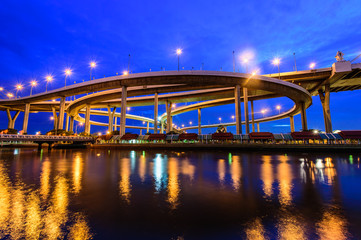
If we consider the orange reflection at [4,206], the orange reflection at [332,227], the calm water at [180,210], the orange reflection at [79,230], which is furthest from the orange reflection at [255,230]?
the orange reflection at [4,206]

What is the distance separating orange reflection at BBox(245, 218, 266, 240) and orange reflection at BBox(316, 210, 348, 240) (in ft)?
2.48

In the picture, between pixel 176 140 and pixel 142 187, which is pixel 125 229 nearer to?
pixel 142 187

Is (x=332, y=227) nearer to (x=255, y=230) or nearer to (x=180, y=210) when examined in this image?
(x=255, y=230)

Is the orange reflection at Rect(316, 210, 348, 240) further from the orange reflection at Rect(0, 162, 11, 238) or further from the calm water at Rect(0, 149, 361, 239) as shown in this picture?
the orange reflection at Rect(0, 162, 11, 238)

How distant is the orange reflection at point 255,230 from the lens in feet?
7.65

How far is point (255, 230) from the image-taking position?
2527 millimetres

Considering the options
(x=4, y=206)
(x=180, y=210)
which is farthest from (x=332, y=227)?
(x=4, y=206)

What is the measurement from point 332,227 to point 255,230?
125 cm

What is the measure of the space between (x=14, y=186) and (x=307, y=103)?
5828 centimetres

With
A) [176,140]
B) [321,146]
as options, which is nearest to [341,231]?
[321,146]

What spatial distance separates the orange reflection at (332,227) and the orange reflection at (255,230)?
756 millimetres

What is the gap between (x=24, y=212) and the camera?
3271 millimetres

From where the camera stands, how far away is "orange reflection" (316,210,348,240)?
7.77 feet

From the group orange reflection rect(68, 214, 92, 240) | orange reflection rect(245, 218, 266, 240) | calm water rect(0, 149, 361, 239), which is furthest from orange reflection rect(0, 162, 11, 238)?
orange reflection rect(245, 218, 266, 240)
